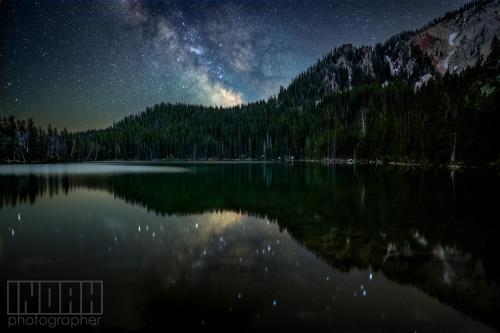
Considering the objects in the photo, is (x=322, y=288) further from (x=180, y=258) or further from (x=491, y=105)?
(x=491, y=105)

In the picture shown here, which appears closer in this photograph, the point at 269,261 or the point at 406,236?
the point at 269,261

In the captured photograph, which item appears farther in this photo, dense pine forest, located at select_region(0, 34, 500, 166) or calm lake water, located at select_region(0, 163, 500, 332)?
dense pine forest, located at select_region(0, 34, 500, 166)

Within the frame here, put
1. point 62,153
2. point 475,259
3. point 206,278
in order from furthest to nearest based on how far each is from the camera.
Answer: point 62,153
point 475,259
point 206,278

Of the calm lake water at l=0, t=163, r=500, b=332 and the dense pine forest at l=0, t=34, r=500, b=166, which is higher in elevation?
the dense pine forest at l=0, t=34, r=500, b=166

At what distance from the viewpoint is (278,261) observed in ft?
43.8

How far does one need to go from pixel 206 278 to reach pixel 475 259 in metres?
10.3

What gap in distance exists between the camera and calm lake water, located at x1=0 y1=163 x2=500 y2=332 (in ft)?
28.9

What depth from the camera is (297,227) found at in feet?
61.8

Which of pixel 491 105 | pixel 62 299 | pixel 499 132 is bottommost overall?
pixel 62 299

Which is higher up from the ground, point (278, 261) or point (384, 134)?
point (384, 134)

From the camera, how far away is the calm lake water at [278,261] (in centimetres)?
881

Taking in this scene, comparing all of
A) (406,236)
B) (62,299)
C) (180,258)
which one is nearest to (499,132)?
(406,236)

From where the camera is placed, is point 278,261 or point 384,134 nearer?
point 278,261

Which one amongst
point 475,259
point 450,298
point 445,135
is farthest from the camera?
point 445,135
